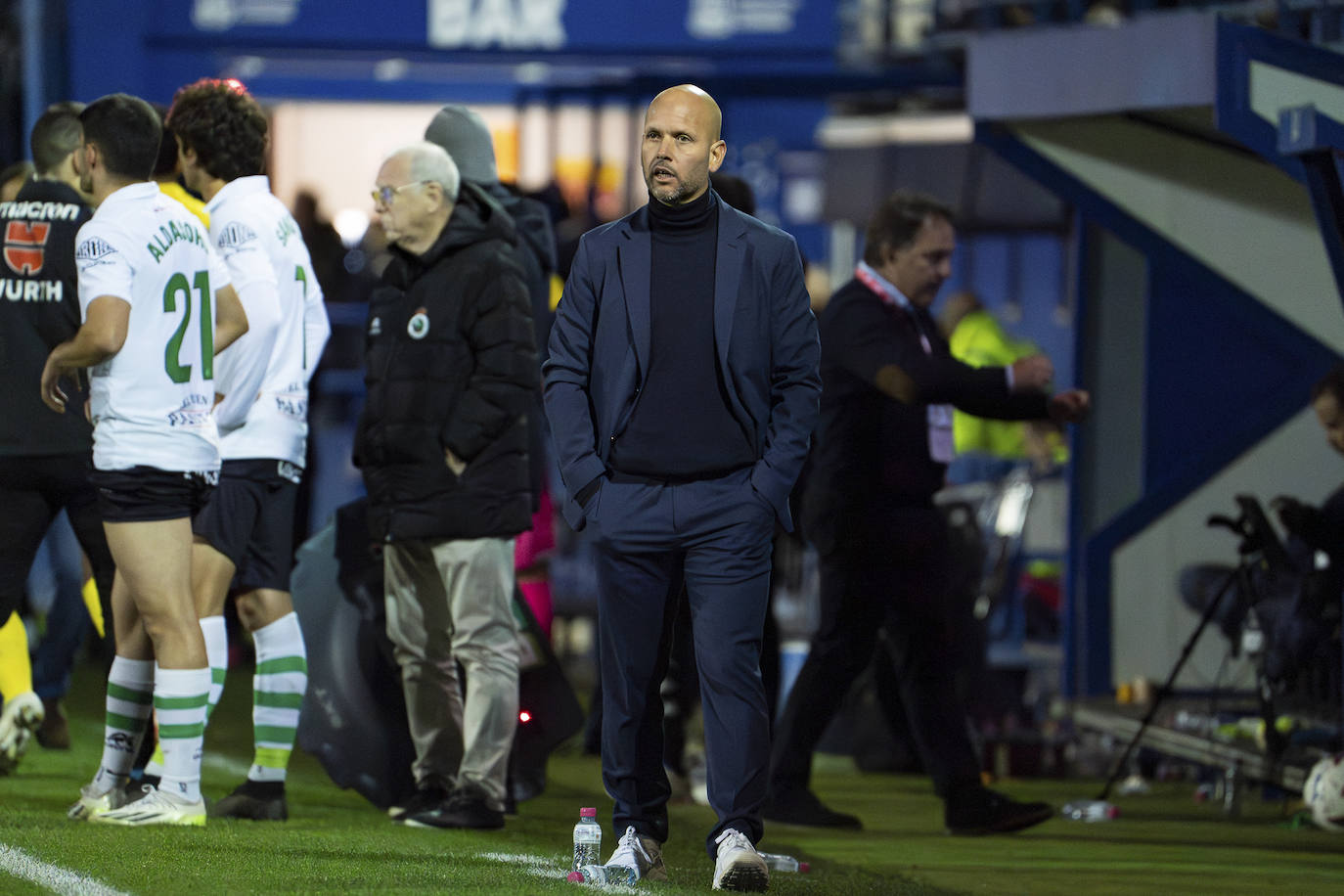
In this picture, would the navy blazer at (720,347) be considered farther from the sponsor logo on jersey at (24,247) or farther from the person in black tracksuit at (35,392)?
the sponsor logo on jersey at (24,247)

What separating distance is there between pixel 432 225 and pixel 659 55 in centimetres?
986

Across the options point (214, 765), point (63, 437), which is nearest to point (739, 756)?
point (63, 437)

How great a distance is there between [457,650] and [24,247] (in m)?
2.01

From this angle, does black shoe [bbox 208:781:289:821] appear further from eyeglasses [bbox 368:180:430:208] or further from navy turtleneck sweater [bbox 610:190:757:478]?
navy turtleneck sweater [bbox 610:190:757:478]

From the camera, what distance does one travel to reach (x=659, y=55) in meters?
16.6

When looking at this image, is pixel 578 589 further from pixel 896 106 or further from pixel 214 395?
pixel 214 395

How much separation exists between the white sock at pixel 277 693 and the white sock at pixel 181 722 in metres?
0.46

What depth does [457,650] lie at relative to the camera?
6.92 metres

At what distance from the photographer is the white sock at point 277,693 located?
22.3ft

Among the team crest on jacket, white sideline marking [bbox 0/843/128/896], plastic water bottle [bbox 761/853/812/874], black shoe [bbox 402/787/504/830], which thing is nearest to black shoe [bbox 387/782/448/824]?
black shoe [bbox 402/787/504/830]

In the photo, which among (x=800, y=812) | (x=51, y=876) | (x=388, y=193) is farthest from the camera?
(x=800, y=812)

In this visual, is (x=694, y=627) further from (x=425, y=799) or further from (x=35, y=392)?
(x=35, y=392)

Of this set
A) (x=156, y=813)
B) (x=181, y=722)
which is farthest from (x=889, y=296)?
(x=156, y=813)

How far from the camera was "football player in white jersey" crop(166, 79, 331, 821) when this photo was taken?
666 cm
